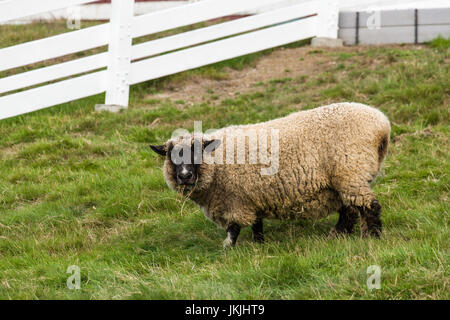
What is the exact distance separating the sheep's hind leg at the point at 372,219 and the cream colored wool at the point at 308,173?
55mm

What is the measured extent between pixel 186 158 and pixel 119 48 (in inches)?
153

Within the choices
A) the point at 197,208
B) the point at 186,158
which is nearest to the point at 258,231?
the point at 197,208

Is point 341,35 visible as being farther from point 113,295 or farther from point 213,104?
point 113,295

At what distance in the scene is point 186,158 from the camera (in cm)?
504

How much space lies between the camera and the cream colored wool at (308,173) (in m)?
4.86

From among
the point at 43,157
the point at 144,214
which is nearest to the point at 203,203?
the point at 144,214

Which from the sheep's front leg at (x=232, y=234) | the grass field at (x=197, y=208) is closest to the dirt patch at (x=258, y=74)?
the grass field at (x=197, y=208)

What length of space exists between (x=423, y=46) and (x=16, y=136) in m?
6.14

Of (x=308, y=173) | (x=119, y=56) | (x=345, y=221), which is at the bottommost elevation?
(x=345, y=221)

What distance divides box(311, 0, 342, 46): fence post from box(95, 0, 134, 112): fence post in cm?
319

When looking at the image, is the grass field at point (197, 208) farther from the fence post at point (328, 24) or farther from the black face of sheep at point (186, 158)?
the black face of sheep at point (186, 158)

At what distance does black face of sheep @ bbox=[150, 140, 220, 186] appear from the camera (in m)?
4.95

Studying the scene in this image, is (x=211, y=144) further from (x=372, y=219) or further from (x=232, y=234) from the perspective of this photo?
(x=372, y=219)

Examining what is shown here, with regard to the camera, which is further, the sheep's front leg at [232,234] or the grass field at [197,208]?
the sheep's front leg at [232,234]
